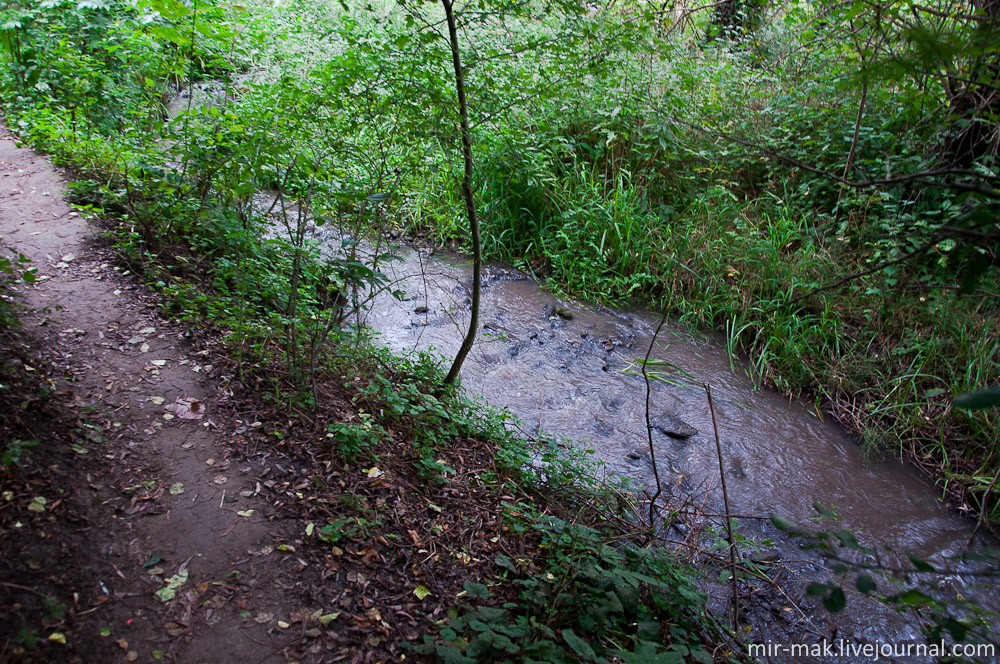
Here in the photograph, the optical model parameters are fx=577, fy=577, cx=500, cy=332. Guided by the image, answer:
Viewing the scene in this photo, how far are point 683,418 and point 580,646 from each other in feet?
9.09

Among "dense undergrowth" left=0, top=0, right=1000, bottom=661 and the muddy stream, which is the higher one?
"dense undergrowth" left=0, top=0, right=1000, bottom=661

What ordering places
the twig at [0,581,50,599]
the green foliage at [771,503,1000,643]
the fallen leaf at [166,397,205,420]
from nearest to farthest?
the green foliage at [771,503,1000,643], the twig at [0,581,50,599], the fallen leaf at [166,397,205,420]

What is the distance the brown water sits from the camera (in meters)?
3.71

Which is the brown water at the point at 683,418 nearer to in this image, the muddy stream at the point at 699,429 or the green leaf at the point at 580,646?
the muddy stream at the point at 699,429

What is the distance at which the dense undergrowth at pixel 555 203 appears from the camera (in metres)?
2.66

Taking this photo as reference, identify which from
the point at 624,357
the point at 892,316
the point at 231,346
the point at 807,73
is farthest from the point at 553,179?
the point at 231,346

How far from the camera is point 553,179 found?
6.33 meters

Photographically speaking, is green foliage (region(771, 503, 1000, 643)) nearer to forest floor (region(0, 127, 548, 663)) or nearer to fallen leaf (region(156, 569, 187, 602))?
forest floor (region(0, 127, 548, 663))

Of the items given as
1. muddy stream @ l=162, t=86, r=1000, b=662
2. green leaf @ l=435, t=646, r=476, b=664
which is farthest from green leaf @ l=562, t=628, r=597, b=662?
muddy stream @ l=162, t=86, r=1000, b=662

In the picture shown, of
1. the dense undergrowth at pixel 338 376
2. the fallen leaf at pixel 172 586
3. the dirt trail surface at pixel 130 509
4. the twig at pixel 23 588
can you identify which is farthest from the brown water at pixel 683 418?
the twig at pixel 23 588

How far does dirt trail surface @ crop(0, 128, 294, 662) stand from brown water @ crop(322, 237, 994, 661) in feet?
4.29

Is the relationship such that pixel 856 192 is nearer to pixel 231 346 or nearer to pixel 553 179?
pixel 553 179

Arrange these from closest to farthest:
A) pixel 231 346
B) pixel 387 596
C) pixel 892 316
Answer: pixel 387 596 < pixel 231 346 < pixel 892 316

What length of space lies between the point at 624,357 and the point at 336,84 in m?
3.34
